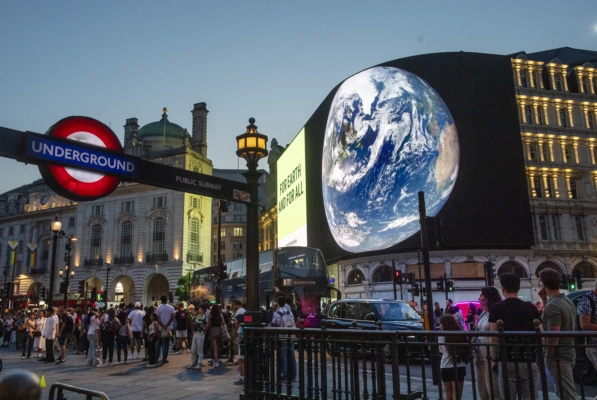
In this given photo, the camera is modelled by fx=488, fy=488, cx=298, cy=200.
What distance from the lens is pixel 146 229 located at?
65.8m

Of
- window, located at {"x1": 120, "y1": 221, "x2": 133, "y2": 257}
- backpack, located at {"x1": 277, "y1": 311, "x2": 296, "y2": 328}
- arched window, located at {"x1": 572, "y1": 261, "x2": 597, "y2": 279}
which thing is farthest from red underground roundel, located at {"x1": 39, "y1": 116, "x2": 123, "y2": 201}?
window, located at {"x1": 120, "y1": 221, "x2": 133, "y2": 257}

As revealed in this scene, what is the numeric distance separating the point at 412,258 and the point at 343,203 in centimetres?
778

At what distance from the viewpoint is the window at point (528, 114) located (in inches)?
1805

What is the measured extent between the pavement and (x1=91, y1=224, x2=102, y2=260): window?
179 ft

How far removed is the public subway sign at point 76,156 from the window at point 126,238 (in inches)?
2496

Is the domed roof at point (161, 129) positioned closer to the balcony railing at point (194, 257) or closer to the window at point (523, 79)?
the balcony railing at point (194, 257)

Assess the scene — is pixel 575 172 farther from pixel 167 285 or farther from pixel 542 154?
pixel 167 285

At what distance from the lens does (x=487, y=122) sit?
40.3 m

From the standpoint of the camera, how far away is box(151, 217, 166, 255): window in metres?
64.6

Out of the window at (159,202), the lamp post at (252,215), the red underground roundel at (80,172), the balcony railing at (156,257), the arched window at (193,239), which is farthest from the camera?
the window at (159,202)

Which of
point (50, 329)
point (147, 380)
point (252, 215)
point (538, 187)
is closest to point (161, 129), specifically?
point (538, 187)

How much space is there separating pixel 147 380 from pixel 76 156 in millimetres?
7641

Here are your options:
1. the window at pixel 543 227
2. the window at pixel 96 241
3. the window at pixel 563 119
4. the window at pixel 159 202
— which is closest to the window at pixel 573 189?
the window at pixel 543 227

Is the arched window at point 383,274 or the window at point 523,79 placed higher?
the window at point 523,79
